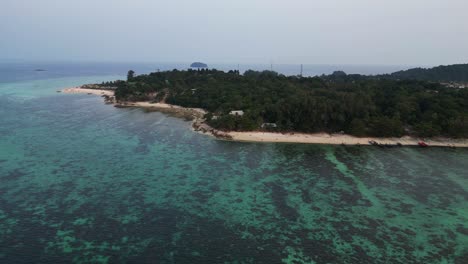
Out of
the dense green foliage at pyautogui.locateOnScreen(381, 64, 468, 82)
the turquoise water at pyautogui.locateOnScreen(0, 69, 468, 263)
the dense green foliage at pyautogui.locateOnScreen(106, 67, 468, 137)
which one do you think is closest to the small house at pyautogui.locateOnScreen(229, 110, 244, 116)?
the dense green foliage at pyautogui.locateOnScreen(106, 67, 468, 137)

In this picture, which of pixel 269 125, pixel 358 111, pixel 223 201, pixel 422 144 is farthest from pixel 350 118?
pixel 223 201

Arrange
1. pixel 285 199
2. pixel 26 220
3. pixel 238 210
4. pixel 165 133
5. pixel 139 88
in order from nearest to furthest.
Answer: pixel 26 220 < pixel 238 210 < pixel 285 199 < pixel 165 133 < pixel 139 88

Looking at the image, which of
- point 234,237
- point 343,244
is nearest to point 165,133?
point 234,237

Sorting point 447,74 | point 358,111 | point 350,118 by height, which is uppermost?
point 447,74

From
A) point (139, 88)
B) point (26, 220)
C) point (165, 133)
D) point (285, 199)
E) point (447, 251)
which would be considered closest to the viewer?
point (447, 251)

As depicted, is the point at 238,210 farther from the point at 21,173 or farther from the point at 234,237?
the point at 21,173

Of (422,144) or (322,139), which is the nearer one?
(422,144)

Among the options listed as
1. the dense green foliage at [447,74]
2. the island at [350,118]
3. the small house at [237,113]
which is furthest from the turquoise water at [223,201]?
the dense green foliage at [447,74]

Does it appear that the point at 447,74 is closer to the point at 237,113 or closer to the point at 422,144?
the point at 422,144

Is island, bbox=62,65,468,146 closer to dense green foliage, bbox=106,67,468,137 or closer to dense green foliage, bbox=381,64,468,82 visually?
dense green foliage, bbox=106,67,468,137
